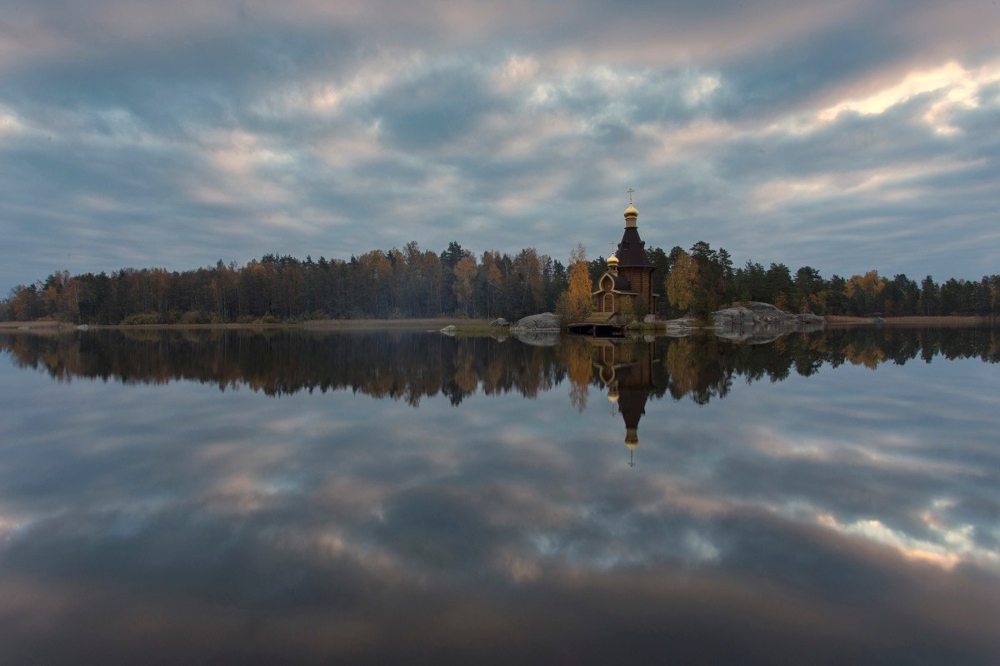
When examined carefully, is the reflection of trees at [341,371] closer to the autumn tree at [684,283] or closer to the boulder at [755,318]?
the autumn tree at [684,283]

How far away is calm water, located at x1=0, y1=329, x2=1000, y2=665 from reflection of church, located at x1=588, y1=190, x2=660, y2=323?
148 ft

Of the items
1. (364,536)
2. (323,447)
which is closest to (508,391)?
(323,447)

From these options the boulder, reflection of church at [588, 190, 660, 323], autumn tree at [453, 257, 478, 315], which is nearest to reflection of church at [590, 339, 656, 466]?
reflection of church at [588, 190, 660, 323]

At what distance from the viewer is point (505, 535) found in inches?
222

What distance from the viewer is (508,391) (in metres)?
15.9

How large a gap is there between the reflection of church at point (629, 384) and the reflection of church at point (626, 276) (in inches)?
1224

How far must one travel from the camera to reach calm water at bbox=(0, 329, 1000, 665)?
4.00 m

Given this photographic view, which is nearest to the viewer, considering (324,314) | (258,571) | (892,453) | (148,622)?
(148,622)

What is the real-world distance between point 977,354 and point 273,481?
32880 mm

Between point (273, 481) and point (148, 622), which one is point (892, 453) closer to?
point (273, 481)

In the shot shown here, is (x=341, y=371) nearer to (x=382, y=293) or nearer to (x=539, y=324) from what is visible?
(x=539, y=324)

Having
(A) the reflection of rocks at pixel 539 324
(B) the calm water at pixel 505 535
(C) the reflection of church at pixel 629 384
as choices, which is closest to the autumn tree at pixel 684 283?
(A) the reflection of rocks at pixel 539 324

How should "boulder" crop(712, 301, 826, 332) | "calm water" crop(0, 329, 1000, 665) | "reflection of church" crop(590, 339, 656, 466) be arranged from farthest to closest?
"boulder" crop(712, 301, 826, 332) → "reflection of church" crop(590, 339, 656, 466) → "calm water" crop(0, 329, 1000, 665)

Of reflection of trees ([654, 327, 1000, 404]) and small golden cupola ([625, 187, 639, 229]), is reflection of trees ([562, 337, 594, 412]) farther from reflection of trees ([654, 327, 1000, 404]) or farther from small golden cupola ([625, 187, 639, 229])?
small golden cupola ([625, 187, 639, 229])
